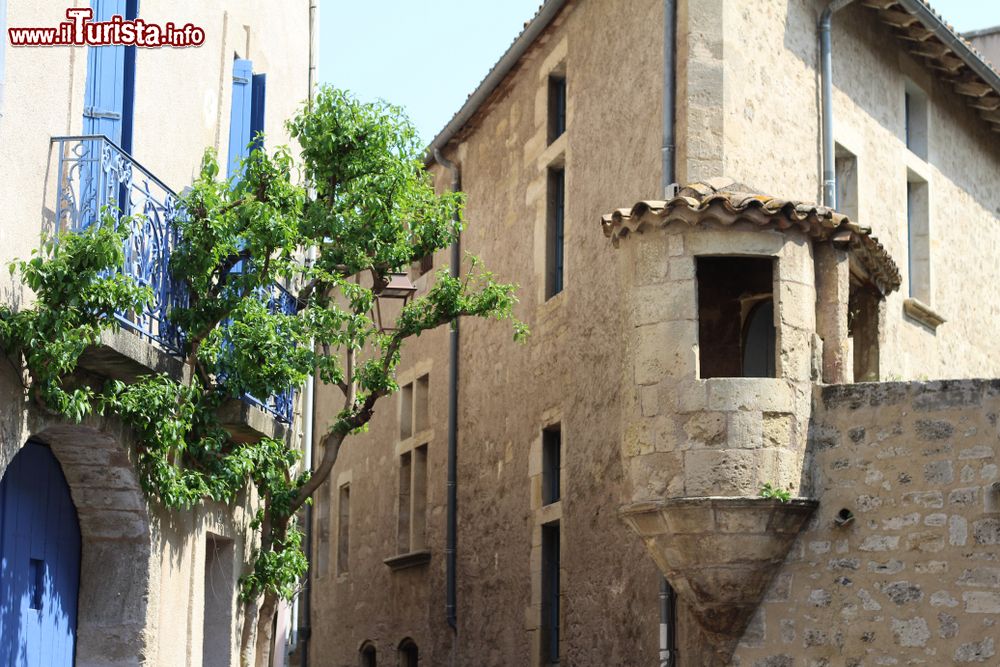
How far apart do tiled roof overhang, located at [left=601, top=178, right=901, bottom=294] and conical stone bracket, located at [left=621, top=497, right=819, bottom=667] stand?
1.82 metres

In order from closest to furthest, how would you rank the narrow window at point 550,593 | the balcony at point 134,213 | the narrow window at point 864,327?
the balcony at point 134,213, the narrow window at point 864,327, the narrow window at point 550,593

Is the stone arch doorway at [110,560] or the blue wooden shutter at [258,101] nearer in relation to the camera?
the stone arch doorway at [110,560]

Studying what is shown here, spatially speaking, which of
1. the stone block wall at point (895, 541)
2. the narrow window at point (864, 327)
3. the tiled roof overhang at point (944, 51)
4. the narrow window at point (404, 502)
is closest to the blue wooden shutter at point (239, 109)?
the stone block wall at point (895, 541)

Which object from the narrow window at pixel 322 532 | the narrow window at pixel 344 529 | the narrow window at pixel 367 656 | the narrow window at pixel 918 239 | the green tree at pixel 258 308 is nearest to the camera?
the green tree at pixel 258 308

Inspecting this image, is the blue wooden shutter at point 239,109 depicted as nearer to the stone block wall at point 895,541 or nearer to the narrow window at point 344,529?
the stone block wall at point 895,541

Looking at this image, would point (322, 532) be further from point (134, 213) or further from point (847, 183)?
point (134, 213)

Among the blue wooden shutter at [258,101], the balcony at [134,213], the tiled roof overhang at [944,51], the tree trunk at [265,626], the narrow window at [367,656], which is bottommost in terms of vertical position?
the narrow window at [367,656]

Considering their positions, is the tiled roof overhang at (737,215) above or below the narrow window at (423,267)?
below

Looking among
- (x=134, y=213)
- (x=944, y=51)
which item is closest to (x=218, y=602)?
(x=134, y=213)

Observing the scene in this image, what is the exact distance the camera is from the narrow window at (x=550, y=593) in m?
14.5

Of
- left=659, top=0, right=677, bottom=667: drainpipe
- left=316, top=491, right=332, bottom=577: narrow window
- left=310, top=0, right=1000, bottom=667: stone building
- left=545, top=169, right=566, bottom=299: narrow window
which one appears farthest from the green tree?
left=316, top=491, right=332, bottom=577: narrow window

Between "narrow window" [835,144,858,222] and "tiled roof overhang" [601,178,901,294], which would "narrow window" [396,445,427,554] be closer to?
"narrow window" [835,144,858,222]

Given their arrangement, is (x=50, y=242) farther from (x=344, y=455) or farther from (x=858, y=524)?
(x=344, y=455)

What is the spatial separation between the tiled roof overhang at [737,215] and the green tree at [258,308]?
3.32 ft
